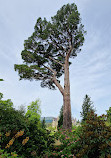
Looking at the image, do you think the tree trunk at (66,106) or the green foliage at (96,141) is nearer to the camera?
the green foliage at (96,141)

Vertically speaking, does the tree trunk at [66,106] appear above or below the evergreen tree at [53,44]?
below

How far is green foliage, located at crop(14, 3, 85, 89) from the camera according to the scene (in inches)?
468

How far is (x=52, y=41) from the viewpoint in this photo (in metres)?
12.9

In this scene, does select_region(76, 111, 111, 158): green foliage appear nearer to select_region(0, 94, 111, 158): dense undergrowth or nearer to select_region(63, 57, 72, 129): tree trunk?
select_region(0, 94, 111, 158): dense undergrowth

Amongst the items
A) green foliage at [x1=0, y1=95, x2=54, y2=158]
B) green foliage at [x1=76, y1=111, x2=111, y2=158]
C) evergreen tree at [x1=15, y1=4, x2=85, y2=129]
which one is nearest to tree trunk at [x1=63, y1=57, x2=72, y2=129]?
evergreen tree at [x1=15, y1=4, x2=85, y2=129]

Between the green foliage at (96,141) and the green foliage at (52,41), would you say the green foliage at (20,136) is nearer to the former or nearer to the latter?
the green foliage at (96,141)

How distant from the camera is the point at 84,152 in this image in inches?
92.0

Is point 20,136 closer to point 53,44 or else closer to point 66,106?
point 66,106

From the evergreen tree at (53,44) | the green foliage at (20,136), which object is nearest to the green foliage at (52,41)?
the evergreen tree at (53,44)

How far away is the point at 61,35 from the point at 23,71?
5898 millimetres

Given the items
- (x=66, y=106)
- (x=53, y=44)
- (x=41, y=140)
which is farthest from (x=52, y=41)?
(x=41, y=140)

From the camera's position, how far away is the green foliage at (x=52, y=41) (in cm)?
1188

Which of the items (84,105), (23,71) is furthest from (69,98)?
(84,105)

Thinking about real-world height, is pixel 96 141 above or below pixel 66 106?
below
